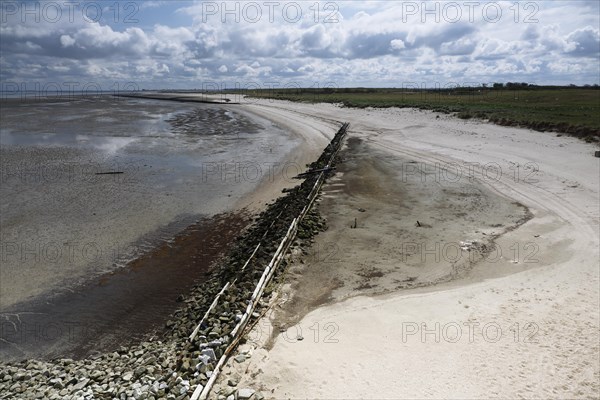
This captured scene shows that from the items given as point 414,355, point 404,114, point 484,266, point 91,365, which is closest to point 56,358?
point 91,365

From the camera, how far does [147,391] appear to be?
6945mm

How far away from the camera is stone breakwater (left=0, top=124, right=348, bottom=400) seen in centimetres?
707

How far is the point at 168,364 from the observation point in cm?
777

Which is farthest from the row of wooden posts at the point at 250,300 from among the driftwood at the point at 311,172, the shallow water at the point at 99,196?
the driftwood at the point at 311,172

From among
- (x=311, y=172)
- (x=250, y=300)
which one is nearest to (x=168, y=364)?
(x=250, y=300)

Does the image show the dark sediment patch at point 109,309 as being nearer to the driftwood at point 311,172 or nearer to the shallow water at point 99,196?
the shallow water at point 99,196

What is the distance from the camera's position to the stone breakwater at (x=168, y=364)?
278 inches

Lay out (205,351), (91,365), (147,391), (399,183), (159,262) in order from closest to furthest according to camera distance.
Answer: (147,391) → (205,351) → (91,365) → (159,262) → (399,183)

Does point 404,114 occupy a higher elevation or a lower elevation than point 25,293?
higher

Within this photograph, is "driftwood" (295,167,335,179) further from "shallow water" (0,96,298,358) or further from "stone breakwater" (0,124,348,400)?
"stone breakwater" (0,124,348,400)

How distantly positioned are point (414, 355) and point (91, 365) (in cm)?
650

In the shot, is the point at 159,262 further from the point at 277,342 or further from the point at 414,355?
the point at 414,355

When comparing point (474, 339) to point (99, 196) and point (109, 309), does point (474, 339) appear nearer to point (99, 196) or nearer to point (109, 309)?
point (109, 309)

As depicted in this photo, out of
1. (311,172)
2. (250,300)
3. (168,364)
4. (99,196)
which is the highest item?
(311,172)
